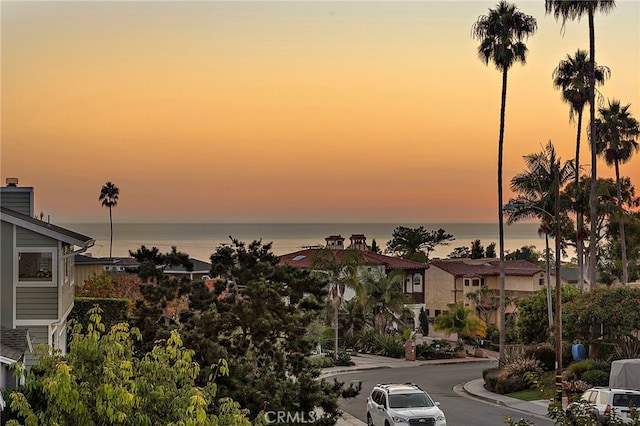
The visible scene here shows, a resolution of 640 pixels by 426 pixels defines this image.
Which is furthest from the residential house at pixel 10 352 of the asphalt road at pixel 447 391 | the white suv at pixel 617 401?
the asphalt road at pixel 447 391

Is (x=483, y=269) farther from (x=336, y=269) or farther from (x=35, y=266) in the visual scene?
(x=35, y=266)

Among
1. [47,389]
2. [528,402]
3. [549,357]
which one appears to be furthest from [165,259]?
[549,357]

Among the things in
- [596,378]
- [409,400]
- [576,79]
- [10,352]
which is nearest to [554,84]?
[576,79]

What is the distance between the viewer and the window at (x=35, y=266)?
2586 cm

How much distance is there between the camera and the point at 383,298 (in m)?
64.9

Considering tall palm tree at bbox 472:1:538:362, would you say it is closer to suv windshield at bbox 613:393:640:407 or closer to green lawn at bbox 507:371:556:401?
green lawn at bbox 507:371:556:401

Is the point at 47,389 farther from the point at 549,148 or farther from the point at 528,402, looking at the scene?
the point at 549,148

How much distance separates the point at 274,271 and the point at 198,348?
315cm

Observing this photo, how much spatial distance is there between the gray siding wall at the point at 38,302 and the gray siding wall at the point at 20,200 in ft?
8.87

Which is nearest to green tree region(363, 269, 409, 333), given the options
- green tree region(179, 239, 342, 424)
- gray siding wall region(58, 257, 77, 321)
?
gray siding wall region(58, 257, 77, 321)

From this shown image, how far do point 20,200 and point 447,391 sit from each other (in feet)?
79.7

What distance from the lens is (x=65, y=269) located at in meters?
27.6

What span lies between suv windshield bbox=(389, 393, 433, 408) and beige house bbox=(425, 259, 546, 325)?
1840 inches

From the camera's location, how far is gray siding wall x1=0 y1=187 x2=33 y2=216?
2717 centimetres
